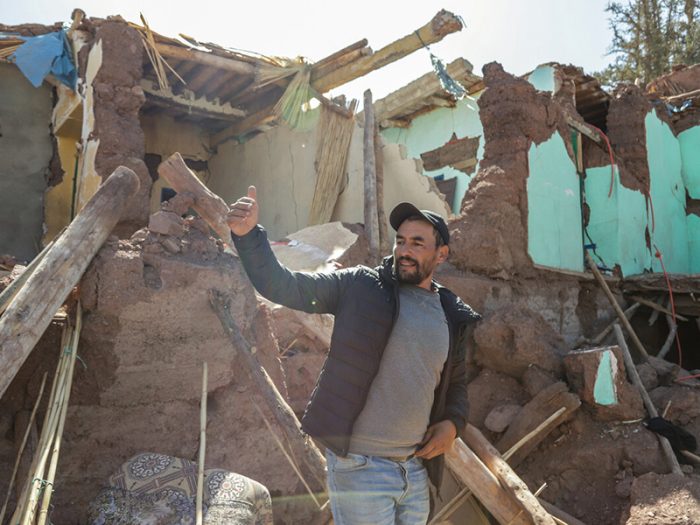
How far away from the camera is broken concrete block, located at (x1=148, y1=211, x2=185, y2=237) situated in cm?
346

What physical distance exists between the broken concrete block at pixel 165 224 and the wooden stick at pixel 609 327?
5237 millimetres

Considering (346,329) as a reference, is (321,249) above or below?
above

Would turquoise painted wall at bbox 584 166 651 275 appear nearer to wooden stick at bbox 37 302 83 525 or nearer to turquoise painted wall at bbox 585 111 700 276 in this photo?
turquoise painted wall at bbox 585 111 700 276

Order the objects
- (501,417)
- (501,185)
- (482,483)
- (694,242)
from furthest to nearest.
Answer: (694,242) → (501,185) → (501,417) → (482,483)

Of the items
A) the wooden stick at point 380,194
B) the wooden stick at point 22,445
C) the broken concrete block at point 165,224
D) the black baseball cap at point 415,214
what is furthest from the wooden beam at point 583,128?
the wooden stick at point 22,445

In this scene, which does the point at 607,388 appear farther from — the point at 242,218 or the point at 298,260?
the point at 242,218

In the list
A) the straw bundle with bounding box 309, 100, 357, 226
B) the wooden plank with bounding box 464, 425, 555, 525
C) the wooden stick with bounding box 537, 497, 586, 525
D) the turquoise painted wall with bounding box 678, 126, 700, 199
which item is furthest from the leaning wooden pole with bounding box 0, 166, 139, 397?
the turquoise painted wall with bounding box 678, 126, 700, 199

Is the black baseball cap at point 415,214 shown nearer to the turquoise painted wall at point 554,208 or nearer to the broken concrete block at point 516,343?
the broken concrete block at point 516,343

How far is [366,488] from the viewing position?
6.73 feet

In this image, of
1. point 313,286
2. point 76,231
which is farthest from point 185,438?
point 313,286

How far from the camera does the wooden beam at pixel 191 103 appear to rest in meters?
7.90

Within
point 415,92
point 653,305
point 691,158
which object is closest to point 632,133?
point 691,158

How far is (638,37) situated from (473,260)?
46.8 feet

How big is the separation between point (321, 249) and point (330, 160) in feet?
6.38
